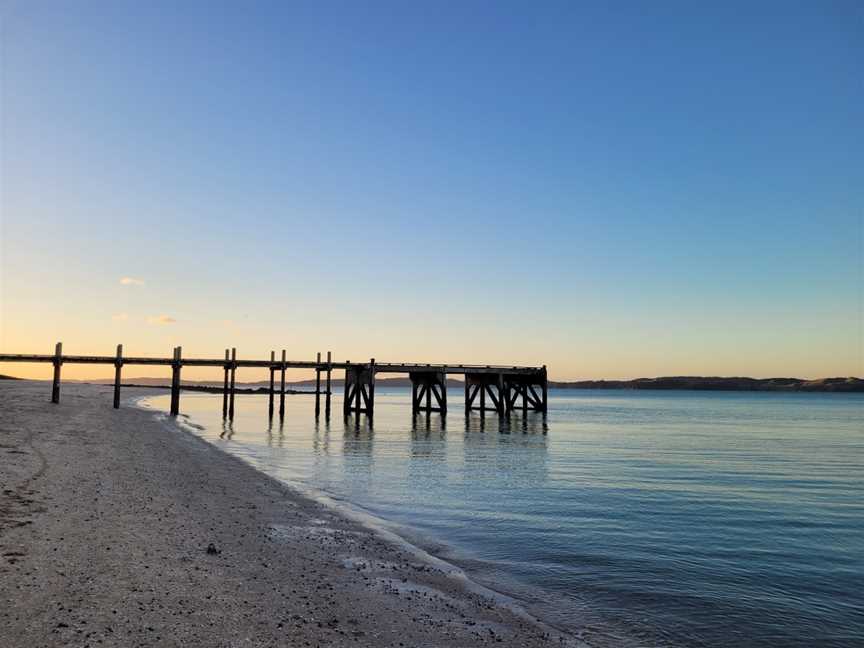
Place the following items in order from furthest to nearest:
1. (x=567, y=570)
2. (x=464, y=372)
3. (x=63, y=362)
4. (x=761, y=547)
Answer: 1. (x=464, y=372)
2. (x=63, y=362)
3. (x=761, y=547)
4. (x=567, y=570)

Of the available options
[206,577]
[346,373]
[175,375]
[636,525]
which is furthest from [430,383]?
[206,577]

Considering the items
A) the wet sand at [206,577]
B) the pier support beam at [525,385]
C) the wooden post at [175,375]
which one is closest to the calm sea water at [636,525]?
the wet sand at [206,577]

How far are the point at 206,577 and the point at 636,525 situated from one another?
383 inches

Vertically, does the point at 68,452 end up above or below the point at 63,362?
below

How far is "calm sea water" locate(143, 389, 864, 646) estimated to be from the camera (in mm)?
8234

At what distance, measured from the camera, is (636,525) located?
538 inches

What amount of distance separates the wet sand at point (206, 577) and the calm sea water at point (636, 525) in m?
1.37

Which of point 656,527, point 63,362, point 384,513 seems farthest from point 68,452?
point 63,362

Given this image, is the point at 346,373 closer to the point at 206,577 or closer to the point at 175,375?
the point at 175,375

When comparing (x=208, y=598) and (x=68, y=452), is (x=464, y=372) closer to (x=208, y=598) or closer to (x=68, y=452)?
(x=68, y=452)

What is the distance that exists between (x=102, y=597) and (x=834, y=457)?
33254 millimetres

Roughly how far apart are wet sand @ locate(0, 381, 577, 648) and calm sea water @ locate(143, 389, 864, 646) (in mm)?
1369

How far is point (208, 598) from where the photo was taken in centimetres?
698

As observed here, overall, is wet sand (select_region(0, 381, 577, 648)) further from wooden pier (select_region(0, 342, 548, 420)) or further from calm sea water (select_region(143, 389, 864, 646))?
wooden pier (select_region(0, 342, 548, 420))
